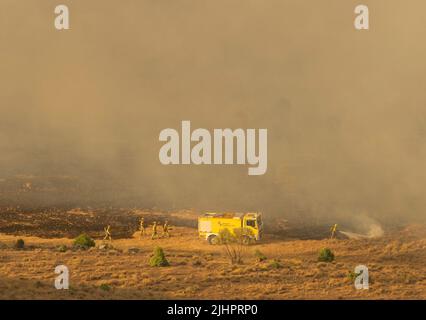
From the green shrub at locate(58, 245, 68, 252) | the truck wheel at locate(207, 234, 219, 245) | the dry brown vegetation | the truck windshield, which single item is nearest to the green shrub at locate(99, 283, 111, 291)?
the dry brown vegetation

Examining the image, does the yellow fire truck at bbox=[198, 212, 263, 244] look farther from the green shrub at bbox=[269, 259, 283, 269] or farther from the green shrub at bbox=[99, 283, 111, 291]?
A: the green shrub at bbox=[99, 283, 111, 291]

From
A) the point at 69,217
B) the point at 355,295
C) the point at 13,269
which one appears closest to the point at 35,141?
the point at 69,217

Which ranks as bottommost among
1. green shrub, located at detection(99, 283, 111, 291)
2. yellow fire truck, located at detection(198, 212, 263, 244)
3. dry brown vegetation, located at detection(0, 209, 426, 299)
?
dry brown vegetation, located at detection(0, 209, 426, 299)

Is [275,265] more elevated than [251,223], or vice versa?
[251,223]

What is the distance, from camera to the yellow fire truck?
44.2 m

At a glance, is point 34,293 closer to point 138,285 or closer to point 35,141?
point 138,285

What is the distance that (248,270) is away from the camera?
3706cm

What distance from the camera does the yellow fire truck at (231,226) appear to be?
145 ft

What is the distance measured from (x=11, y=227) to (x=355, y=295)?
38.2 m

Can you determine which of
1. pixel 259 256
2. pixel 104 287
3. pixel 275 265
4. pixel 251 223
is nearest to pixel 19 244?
pixel 104 287

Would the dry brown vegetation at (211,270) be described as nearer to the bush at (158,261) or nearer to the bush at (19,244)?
the bush at (158,261)

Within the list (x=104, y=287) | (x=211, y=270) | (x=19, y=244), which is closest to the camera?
(x=104, y=287)

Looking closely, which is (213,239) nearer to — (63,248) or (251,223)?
(251,223)

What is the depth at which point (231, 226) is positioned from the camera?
44.2 metres
